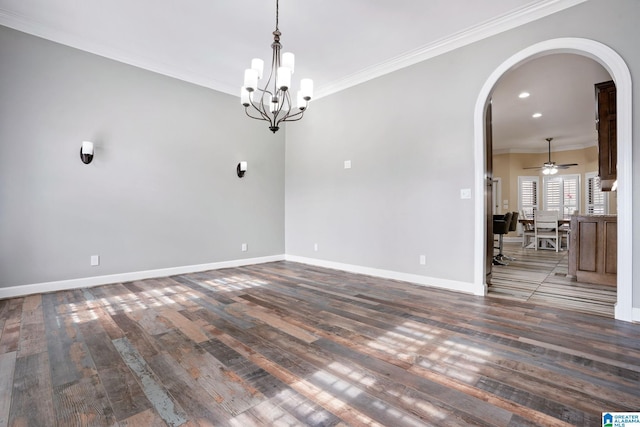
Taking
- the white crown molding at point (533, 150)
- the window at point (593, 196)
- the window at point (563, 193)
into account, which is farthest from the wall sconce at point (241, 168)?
the window at point (593, 196)

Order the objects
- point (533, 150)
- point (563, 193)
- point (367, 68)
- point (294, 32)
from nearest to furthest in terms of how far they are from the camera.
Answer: point (294, 32) → point (367, 68) → point (563, 193) → point (533, 150)

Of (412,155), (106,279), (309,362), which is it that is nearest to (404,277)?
(412,155)

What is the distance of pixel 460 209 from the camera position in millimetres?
3562

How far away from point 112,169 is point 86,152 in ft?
1.18

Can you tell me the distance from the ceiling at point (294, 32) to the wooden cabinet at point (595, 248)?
2199 millimetres

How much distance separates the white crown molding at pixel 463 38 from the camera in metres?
2.94

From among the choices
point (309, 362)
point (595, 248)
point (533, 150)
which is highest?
point (533, 150)

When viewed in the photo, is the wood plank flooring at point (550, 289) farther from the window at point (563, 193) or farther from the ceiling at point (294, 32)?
the window at point (563, 193)

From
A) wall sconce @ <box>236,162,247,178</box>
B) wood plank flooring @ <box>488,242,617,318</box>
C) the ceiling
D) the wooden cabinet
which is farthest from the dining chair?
wall sconce @ <box>236,162,247,178</box>

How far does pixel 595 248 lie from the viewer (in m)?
3.99

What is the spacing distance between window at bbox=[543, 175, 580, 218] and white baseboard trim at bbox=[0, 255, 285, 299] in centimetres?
962

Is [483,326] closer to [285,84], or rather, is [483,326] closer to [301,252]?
[285,84]

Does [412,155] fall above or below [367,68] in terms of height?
below

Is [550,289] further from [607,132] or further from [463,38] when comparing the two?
[463,38]
